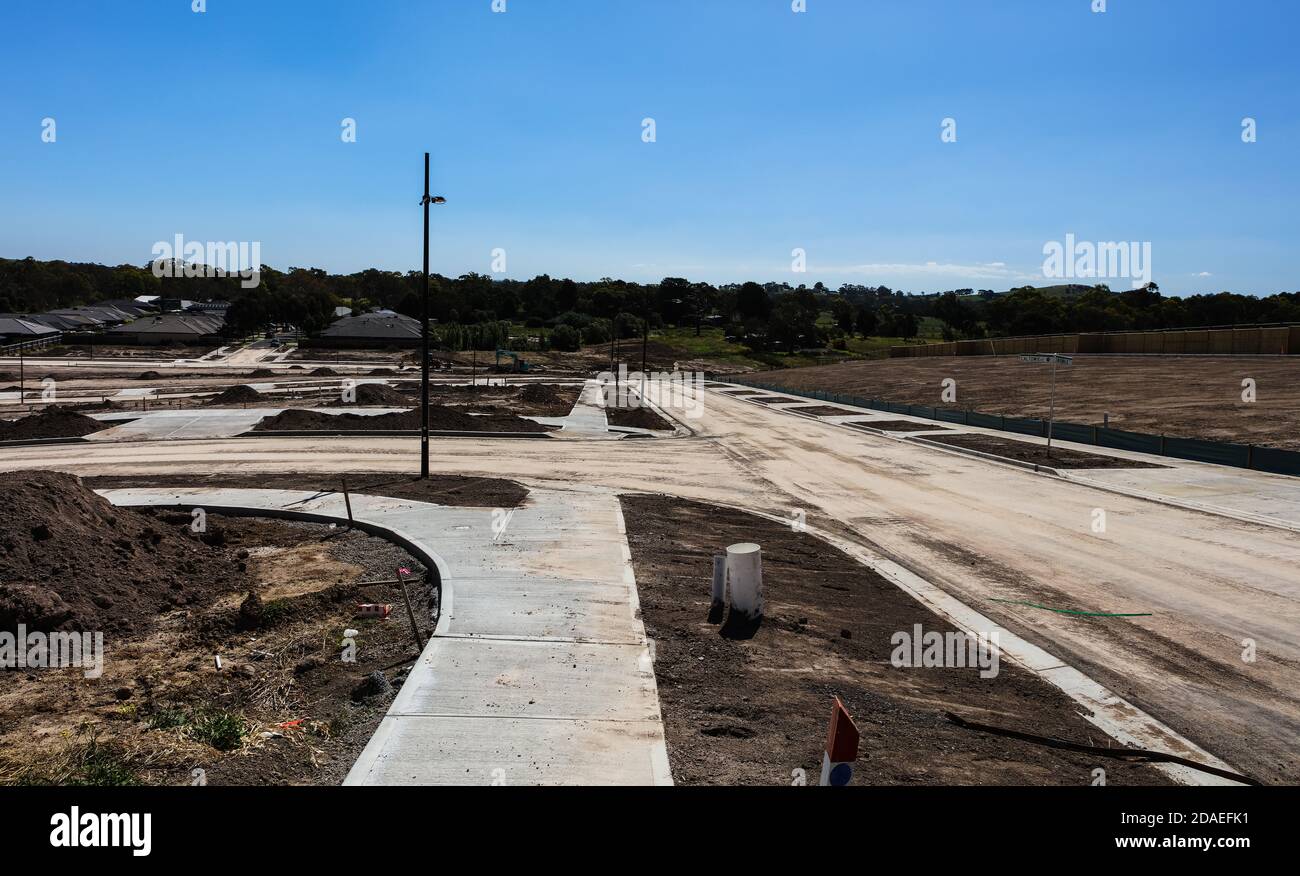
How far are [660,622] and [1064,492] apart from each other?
1625 centimetres

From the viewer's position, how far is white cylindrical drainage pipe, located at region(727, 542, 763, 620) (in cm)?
1048

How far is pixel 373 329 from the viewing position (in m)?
102

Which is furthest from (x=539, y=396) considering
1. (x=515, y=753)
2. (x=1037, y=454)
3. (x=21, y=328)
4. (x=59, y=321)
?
(x=59, y=321)

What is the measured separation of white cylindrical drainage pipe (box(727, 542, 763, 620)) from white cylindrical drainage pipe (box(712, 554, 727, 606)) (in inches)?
13.5

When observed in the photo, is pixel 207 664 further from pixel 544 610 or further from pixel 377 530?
pixel 377 530

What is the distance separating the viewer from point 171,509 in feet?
56.1

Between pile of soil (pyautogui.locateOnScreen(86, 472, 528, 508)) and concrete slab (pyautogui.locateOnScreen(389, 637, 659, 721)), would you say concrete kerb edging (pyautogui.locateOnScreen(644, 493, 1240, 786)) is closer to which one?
concrete slab (pyautogui.locateOnScreen(389, 637, 659, 721))

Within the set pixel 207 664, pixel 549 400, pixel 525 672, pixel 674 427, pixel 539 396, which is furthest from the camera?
pixel 539 396

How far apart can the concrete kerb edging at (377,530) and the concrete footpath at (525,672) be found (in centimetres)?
6

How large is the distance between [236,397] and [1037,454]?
3994 cm

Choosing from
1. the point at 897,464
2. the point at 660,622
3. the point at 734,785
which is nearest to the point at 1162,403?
the point at 897,464

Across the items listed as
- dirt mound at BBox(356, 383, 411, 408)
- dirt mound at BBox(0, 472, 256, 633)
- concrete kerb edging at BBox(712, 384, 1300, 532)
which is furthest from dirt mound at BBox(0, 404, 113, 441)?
concrete kerb edging at BBox(712, 384, 1300, 532)

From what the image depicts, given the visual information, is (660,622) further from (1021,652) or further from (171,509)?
(171,509)

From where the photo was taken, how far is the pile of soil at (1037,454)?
26.2m
